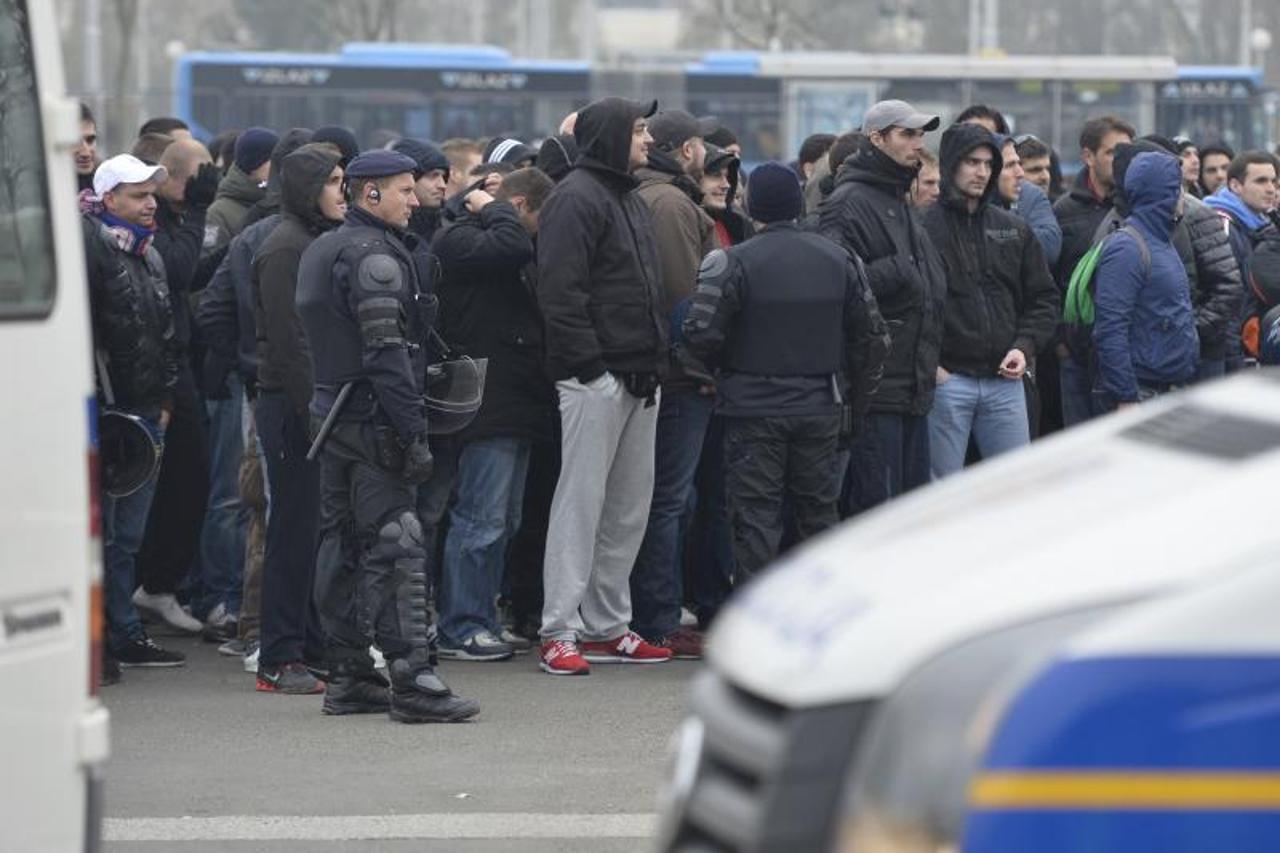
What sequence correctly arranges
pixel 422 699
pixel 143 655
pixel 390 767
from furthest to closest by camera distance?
1. pixel 143 655
2. pixel 422 699
3. pixel 390 767

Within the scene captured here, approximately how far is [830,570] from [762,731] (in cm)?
30

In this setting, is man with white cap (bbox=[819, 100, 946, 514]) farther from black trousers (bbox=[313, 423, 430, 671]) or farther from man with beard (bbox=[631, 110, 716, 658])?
black trousers (bbox=[313, 423, 430, 671])

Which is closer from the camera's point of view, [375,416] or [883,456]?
[375,416]

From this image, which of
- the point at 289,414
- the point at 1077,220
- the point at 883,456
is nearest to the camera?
A: the point at 289,414

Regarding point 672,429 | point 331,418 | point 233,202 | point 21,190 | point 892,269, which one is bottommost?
point 672,429

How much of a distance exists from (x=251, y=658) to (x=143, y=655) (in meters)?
0.48

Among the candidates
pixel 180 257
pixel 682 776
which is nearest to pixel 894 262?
pixel 180 257

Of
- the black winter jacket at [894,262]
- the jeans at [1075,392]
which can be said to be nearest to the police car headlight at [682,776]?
the black winter jacket at [894,262]

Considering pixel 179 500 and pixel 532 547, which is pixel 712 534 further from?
pixel 179 500

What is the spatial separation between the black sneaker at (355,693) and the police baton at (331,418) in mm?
871

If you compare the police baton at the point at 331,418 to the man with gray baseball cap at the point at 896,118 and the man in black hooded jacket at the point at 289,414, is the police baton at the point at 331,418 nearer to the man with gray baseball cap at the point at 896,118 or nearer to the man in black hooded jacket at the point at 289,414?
the man in black hooded jacket at the point at 289,414

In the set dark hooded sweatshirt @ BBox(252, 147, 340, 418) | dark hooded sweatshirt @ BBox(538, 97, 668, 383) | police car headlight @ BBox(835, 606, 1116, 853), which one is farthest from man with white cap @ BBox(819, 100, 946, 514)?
police car headlight @ BBox(835, 606, 1116, 853)

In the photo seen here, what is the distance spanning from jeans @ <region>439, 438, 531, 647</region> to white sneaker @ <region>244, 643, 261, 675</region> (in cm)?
76

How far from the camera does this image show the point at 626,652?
1009 centimetres
